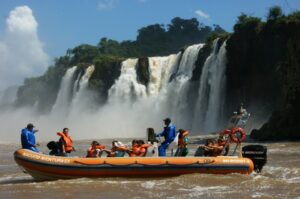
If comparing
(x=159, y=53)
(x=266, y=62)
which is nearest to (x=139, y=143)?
(x=266, y=62)

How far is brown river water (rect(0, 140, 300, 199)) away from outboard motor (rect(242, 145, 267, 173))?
26 cm

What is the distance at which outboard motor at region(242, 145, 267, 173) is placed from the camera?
13859 millimetres

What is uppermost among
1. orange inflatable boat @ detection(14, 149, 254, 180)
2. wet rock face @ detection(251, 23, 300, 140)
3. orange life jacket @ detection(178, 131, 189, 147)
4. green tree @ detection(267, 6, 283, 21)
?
green tree @ detection(267, 6, 283, 21)

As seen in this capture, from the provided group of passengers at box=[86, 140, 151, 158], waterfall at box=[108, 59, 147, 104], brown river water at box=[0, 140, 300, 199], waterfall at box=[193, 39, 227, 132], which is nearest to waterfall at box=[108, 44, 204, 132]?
waterfall at box=[108, 59, 147, 104]

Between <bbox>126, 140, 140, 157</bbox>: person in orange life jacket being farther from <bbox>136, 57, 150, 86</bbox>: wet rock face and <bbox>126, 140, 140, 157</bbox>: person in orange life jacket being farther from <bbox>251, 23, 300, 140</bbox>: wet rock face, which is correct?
<bbox>136, 57, 150, 86</bbox>: wet rock face

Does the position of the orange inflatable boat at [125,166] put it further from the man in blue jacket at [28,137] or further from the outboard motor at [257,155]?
the outboard motor at [257,155]

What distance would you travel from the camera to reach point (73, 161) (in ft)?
42.9

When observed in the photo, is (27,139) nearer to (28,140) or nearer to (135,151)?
(28,140)

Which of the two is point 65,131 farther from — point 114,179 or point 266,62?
point 266,62

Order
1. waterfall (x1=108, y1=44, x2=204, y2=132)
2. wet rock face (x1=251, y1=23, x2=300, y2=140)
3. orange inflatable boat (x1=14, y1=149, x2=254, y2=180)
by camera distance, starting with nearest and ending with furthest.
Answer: orange inflatable boat (x1=14, y1=149, x2=254, y2=180), wet rock face (x1=251, y1=23, x2=300, y2=140), waterfall (x1=108, y1=44, x2=204, y2=132)

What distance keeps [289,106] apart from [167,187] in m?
19.3

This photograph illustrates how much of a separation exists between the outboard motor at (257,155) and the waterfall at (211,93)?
23433 mm

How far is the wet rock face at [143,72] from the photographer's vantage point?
Answer: 48625 mm

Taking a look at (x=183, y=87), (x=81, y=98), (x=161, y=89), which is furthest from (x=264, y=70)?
(x=81, y=98)
